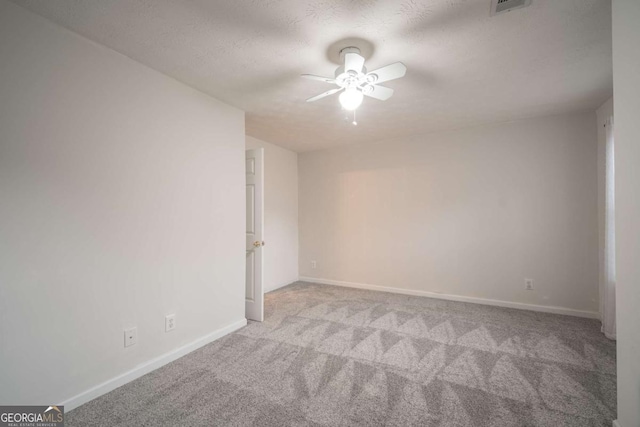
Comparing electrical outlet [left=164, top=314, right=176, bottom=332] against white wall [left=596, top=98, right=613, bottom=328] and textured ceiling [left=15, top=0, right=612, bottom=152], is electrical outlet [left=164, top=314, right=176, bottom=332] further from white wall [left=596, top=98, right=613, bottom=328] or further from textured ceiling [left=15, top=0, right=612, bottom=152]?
white wall [left=596, top=98, right=613, bottom=328]

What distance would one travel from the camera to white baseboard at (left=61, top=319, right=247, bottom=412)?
1.78 m

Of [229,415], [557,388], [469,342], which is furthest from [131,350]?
[557,388]

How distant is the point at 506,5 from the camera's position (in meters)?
1.53

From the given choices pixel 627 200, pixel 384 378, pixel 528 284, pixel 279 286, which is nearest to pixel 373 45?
pixel 627 200

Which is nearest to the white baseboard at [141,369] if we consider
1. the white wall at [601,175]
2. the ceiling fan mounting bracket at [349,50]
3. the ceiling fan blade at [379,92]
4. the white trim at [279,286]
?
the white trim at [279,286]

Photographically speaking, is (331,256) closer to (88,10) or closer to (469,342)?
(469,342)

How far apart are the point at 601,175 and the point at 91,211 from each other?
4.87 meters

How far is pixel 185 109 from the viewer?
8.26ft

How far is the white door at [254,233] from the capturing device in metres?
3.26

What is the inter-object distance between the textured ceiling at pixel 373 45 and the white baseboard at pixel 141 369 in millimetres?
2362

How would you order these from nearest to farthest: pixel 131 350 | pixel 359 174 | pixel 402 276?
pixel 131 350
pixel 402 276
pixel 359 174

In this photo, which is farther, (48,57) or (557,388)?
(557,388)

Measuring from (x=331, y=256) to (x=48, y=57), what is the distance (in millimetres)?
4138

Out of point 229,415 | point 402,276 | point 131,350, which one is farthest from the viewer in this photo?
point 402,276
